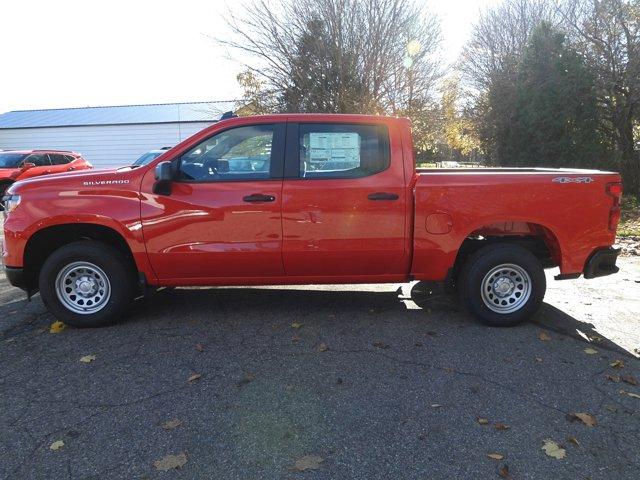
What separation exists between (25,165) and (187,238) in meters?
14.8

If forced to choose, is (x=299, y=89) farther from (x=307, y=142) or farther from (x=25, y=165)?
(x=307, y=142)

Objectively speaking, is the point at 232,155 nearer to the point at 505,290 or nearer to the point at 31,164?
the point at 505,290

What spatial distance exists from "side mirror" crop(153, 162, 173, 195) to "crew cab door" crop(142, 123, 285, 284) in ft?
0.12

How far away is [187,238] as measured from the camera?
180 inches

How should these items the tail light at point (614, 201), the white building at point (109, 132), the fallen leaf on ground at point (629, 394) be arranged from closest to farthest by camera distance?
the fallen leaf on ground at point (629, 394) → the tail light at point (614, 201) → the white building at point (109, 132)

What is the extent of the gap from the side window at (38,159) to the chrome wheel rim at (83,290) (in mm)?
14696

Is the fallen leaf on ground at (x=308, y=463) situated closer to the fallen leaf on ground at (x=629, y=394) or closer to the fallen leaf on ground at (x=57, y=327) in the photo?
the fallen leaf on ground at (x=629, y=394)

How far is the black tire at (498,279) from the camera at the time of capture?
4680 millimetres

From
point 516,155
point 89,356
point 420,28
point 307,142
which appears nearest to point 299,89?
point 420,28

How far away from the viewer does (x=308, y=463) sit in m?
2.71

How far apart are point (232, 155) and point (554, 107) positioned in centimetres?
1329

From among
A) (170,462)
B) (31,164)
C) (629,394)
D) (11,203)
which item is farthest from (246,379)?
(31,164)

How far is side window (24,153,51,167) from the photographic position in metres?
17.2

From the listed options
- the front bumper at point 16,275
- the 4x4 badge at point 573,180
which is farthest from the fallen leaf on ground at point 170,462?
the 4x4 badge at point 573,180
